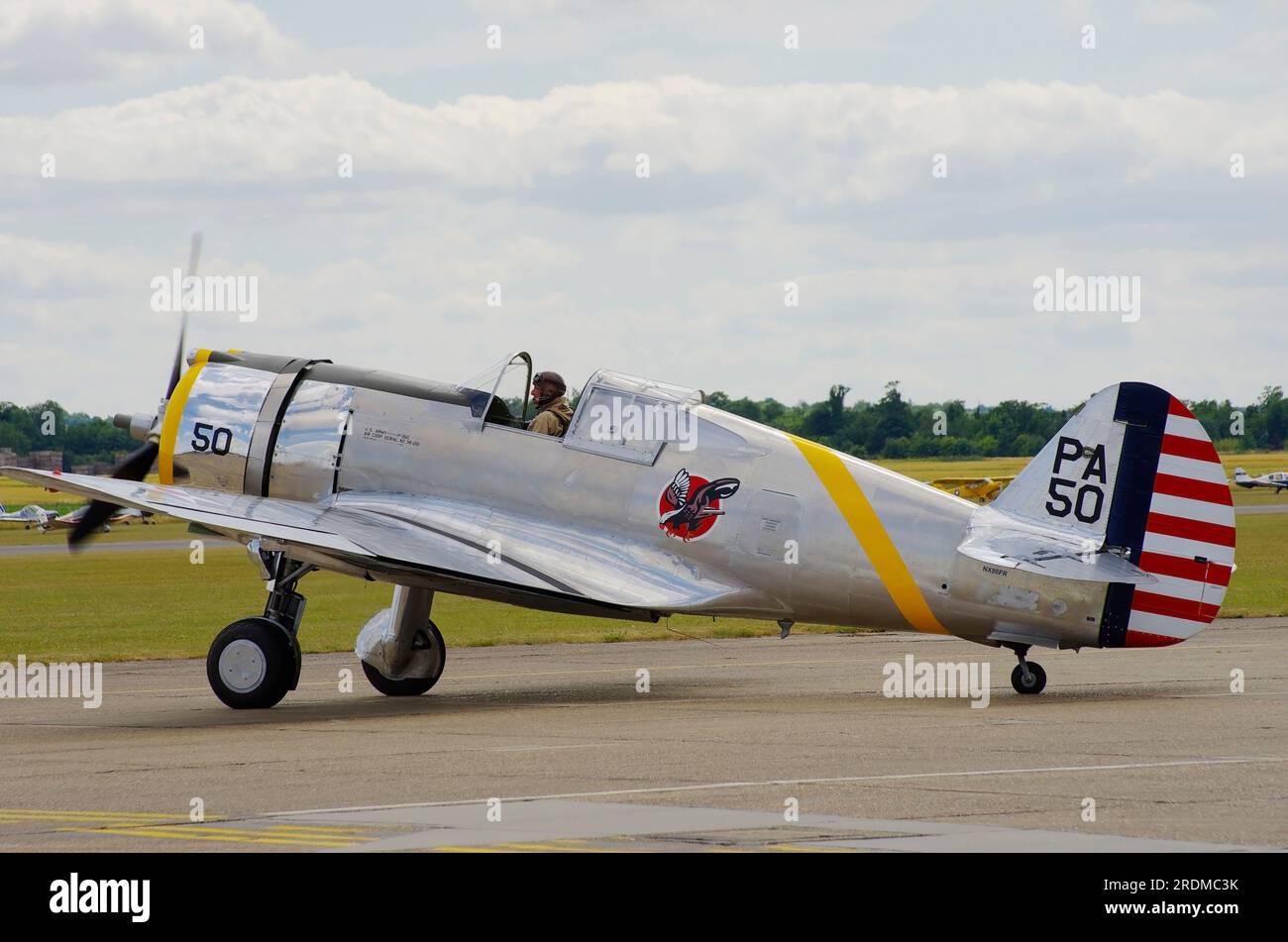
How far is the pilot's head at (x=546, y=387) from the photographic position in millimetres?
16984

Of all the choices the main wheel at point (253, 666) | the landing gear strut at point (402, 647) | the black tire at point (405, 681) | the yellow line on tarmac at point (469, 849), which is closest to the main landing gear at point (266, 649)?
the main wheel at point (253, 666)

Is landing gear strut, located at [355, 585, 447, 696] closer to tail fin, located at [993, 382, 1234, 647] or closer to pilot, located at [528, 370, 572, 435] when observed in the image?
pilot, located at [528, 370, 572, 435]

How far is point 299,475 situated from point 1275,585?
24101 mm

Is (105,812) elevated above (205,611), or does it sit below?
above

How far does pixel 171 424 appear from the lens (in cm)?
1734

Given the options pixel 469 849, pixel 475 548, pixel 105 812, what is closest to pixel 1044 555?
pixel 475 548

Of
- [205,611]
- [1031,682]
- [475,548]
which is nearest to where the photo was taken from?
[1031,682]

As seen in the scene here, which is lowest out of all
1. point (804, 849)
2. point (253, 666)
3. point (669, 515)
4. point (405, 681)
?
point (405, 681)

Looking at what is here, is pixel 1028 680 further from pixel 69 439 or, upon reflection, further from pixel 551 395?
pixel 69 439

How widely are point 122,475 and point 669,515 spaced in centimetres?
637

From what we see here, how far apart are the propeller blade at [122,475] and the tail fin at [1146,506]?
30.0 ft

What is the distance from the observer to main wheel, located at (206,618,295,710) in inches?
614

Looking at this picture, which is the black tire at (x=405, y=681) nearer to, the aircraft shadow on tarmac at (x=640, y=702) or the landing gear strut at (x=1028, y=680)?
the aircraft shadow on tarmac at (x=640, y=702)
